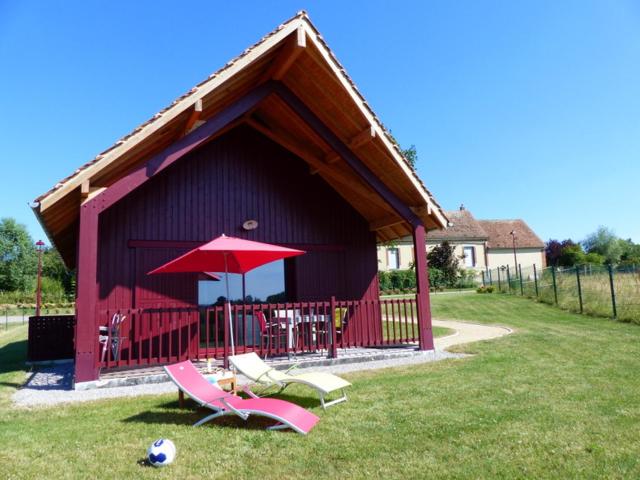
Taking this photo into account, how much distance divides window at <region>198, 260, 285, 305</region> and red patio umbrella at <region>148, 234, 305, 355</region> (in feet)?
6.80

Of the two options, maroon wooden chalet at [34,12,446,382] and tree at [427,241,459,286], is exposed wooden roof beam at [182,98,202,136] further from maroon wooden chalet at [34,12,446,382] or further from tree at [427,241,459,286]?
tree at [427,241,459,286]

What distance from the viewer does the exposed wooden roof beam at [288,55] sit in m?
8.05

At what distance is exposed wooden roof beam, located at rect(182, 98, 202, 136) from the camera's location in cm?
770

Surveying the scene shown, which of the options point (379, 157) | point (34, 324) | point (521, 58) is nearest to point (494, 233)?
point (521, 58)

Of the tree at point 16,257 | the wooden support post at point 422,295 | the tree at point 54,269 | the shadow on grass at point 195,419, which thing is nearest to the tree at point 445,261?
the wooden support post at point 422,295

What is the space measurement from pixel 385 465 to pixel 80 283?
5.55 meters

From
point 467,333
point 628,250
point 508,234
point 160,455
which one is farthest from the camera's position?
point 628,250

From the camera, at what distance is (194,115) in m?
8.12

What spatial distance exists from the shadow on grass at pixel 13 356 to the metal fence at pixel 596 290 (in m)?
15.9

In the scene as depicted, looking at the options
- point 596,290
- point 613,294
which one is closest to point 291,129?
point 613,294

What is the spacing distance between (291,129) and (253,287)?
3869 millimetres

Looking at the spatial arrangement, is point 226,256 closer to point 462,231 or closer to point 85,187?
point 85,187

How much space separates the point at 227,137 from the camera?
10.8m

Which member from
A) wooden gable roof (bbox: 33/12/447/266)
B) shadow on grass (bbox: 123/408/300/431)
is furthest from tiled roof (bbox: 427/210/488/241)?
shadow on grass (bbox: 123/408/300/431)
